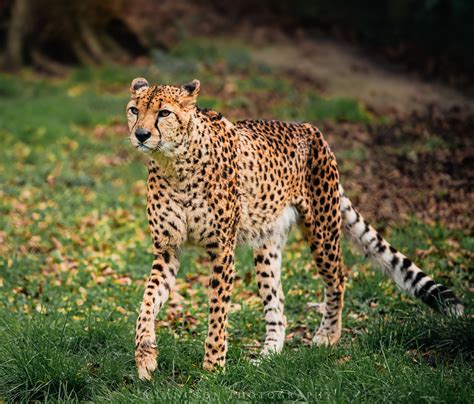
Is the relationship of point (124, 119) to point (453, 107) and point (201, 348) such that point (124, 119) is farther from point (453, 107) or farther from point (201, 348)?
point (201, 348)

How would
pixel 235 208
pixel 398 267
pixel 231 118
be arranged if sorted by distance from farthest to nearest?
pixel 231 118 < pixel 398 267 < pixel 235 208

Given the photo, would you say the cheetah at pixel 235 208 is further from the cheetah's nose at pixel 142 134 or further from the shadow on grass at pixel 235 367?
the shadow on grass at pixel 235 367

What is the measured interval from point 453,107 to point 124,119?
511cm

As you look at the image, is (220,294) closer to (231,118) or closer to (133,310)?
(133,310)

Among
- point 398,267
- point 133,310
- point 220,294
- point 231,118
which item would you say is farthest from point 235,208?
point 231,118

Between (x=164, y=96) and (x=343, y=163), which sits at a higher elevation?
(x=164, y=96)

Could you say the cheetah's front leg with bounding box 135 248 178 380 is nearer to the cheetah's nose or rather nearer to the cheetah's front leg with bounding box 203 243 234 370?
the cheetah's front leg with bounding box 203 243 234 370

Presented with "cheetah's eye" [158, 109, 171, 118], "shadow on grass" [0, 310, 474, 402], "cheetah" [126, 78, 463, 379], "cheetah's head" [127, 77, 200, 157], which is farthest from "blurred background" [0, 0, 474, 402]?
"cheetah's eye" [158, 109, 171, 118]

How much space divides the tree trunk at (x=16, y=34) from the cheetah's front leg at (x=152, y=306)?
11.2m

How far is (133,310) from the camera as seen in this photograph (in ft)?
18.4

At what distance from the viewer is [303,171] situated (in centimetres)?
524

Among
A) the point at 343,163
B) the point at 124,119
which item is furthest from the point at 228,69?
the point at 343,163

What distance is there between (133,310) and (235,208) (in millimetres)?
1401

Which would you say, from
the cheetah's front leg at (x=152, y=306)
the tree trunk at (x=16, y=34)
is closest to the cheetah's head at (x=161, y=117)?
the cheetah's front leg at (x=152, y=306)
